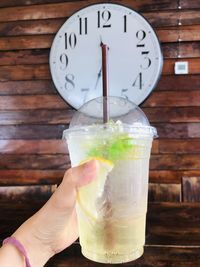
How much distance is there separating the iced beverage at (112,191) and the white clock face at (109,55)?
1.85m

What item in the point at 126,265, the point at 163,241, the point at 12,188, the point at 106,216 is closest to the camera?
the point at 106,216

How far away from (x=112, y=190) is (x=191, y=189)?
6.33 ft

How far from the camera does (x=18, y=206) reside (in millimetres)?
2602

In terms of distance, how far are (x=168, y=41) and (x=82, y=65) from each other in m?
0.63

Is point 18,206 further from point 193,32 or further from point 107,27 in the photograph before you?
point 193,32

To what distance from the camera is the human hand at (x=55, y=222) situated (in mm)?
723

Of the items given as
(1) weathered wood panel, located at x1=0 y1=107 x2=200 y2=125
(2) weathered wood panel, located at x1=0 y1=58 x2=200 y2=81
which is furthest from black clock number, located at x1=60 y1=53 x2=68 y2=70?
(1) weathered wood panel, located at x1=0 y1=107 x2=200 y2=125

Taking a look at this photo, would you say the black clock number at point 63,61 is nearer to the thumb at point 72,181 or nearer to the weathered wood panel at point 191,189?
the weathered wood panel at point 191,189

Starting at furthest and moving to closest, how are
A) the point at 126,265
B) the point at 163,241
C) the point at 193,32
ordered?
the point at 193,32 → the point at 163,241 → the point at 126,265

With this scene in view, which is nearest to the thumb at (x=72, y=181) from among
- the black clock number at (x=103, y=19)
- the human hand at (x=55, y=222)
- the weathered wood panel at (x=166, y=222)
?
the human hand at (x=55, y=222)

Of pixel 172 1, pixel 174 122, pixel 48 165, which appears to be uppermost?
pixel 172 1

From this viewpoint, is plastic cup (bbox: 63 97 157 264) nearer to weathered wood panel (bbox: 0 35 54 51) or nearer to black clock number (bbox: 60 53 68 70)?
black clock number (bbox: 60 53 68 70)

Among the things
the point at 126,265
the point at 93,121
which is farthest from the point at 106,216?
the point at 126,265

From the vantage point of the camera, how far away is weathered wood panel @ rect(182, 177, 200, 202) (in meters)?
2.57
